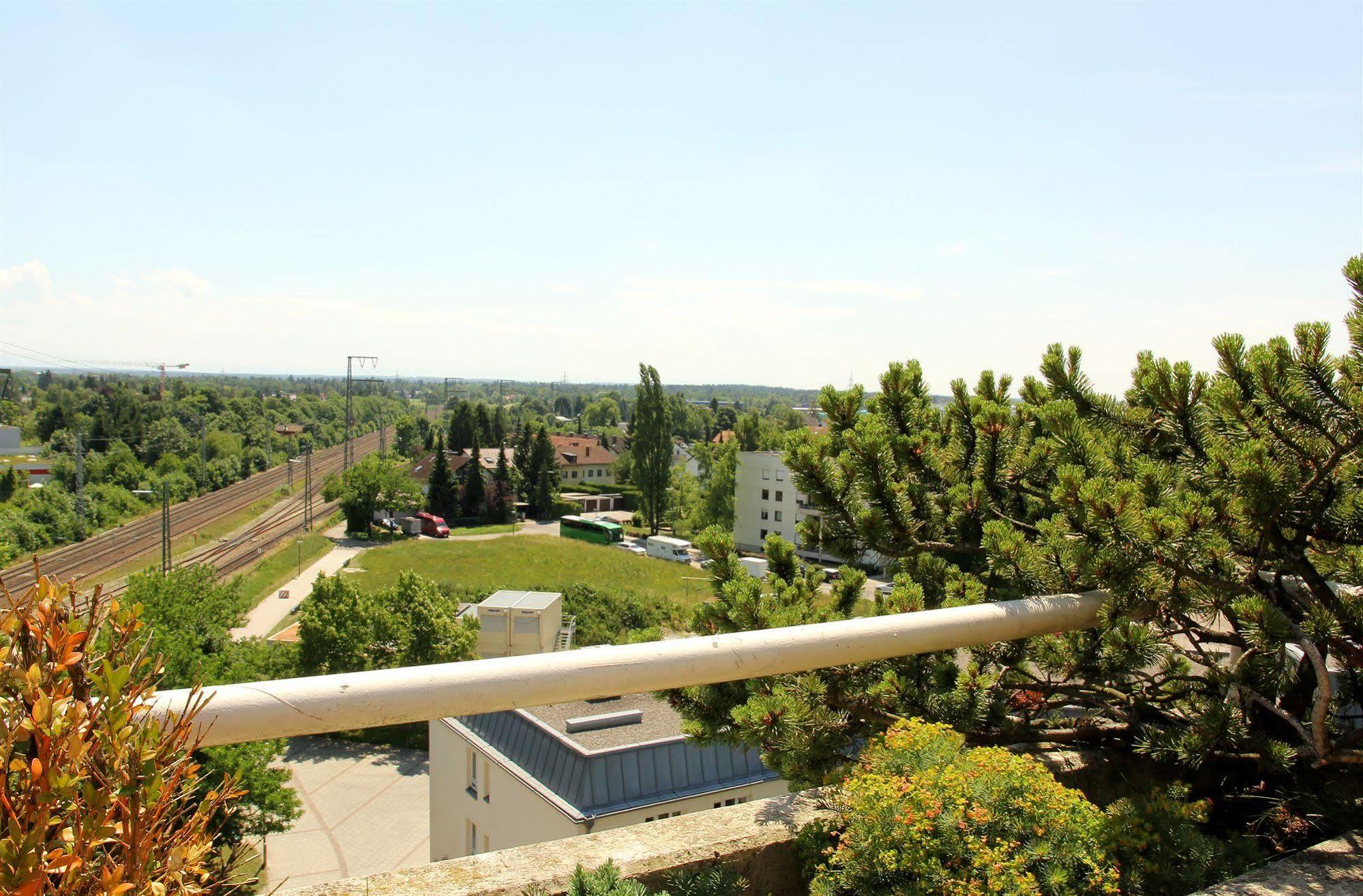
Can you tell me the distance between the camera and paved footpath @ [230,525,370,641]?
30500 millimetres

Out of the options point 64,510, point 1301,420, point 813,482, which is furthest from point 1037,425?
point 64,510

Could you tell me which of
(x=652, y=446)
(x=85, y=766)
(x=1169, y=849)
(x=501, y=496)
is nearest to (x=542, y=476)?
(x=501, y=496)

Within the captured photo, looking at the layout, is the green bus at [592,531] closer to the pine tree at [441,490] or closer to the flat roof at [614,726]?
the pine tree at [441,490]

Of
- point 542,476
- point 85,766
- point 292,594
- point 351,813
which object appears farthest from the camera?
point 542,476

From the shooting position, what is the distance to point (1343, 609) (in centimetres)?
253

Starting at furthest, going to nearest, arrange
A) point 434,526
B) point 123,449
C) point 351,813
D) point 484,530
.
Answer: point 123,449 → point 484,530 → point 434,526 → point 351,813

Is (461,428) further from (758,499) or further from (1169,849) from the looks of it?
(1169,849)

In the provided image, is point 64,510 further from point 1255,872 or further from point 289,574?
point 1255,872

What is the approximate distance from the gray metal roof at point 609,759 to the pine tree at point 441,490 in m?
44.8

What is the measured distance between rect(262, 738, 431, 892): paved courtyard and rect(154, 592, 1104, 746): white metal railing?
1388 centimetres

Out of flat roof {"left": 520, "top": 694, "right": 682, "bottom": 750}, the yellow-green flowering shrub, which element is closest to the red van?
flat roof {"left": 520, "top": 694, "right": 682, "bottom": 750}

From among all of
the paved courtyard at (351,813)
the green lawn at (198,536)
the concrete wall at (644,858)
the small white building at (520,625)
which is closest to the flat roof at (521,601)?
the small white building at (520,625)

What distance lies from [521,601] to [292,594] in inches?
763

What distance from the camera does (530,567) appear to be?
40781 mm
